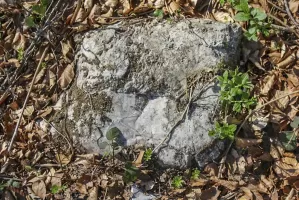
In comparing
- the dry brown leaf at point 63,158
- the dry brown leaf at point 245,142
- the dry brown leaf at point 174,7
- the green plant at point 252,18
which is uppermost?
the dry brown leaf at point 174,7

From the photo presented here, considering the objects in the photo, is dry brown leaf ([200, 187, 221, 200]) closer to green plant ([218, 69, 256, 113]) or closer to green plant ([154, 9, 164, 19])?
green plant ([218, 69, 256, 113])

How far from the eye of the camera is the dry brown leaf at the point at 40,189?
9.41ft

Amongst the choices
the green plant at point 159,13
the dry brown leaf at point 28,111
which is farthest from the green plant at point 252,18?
the dry brown leaf at point 28,111

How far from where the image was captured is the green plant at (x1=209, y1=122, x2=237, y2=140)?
270cm

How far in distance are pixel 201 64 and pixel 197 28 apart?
25 cm

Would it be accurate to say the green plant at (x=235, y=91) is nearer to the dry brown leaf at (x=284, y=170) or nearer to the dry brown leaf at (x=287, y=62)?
the dry brown leaf at (x=287, y=62)

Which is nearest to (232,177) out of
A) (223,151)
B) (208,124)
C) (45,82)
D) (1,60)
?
(223,151)

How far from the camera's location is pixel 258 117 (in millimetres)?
2811

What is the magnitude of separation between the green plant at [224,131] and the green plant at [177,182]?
0.36 metres

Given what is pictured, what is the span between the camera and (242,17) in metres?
2.79

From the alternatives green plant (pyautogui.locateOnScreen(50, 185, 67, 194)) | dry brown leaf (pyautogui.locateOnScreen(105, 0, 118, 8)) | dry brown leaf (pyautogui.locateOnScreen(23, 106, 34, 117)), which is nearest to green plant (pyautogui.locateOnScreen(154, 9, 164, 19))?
dry brown leaf (pyautogui.locateOnScreen(105, 0, 118, 8))

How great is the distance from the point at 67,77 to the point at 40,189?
0.79 m

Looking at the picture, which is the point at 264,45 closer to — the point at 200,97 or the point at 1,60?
the point at 200,97

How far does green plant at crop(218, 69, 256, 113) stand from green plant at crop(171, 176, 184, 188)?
1.79 feet
